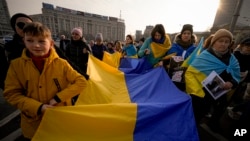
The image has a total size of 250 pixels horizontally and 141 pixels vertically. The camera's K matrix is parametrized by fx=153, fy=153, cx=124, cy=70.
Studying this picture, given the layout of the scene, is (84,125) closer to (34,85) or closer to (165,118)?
(34,85)

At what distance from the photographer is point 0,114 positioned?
3705 mm

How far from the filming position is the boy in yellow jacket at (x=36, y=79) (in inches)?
60.3

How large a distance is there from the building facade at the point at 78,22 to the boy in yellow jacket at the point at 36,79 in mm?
81047

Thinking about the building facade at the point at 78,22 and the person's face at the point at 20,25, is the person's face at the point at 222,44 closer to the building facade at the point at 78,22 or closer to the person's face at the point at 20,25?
the person's face at the point at 20,25

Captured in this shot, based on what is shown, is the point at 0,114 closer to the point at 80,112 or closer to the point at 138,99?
the point at 80,112

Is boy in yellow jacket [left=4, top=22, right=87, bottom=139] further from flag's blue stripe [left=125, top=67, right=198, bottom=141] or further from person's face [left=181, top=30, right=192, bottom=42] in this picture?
person's face [left=181, top=30, right=192, bottom=42]

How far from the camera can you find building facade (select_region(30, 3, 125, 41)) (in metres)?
88.4

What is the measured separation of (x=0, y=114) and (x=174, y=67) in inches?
168

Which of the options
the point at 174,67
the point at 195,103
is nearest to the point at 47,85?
the point at 195,103

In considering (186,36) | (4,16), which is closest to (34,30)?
(186,36)

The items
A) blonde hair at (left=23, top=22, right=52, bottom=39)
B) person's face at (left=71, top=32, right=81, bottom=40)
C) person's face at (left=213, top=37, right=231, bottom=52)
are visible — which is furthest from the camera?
person's face at (left=71, top=32, right=81, bottom=40)

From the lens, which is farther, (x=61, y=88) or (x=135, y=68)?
(x=135, y=68)

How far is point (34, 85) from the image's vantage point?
1617 mm

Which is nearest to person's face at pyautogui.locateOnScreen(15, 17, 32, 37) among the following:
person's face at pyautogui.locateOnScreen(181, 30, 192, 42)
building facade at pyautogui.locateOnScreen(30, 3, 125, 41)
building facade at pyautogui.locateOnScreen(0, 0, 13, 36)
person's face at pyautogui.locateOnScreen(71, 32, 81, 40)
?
person's face at pyautogui.locateOnScreen(71, 32, 81, 40)
